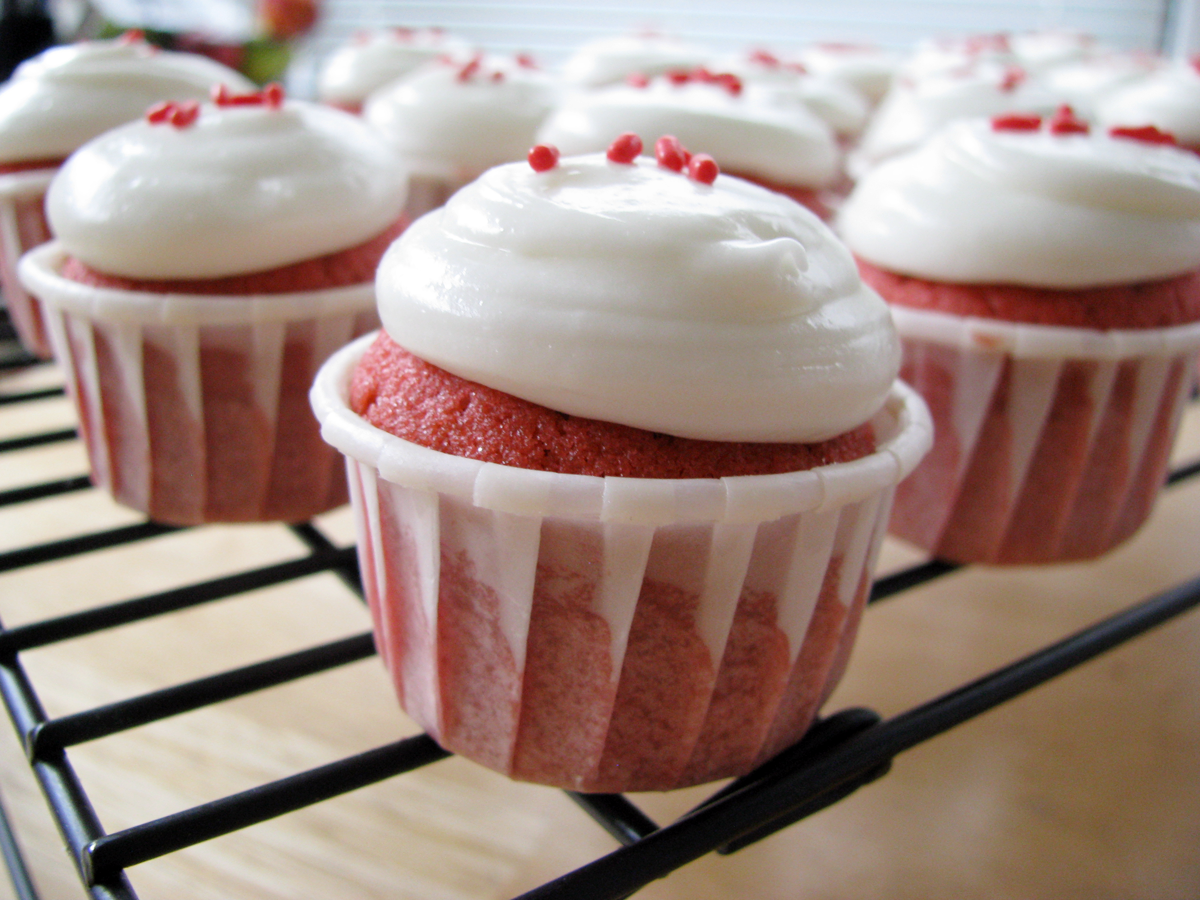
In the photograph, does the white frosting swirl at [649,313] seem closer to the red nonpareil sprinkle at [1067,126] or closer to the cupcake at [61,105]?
the red nonpareil sprinkle at [1067,126]

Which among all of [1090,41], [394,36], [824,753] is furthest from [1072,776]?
[1090,41]

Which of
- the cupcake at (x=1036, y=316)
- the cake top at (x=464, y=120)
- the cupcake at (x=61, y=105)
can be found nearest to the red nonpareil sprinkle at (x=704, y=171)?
the cupcake at (x=1036, y=316)

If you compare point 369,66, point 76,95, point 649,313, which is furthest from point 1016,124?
point 369,66

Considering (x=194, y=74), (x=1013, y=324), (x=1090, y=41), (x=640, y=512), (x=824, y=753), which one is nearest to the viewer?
(x=640, y=512)

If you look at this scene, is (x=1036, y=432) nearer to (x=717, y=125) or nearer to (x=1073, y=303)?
(x=1073, y=303)

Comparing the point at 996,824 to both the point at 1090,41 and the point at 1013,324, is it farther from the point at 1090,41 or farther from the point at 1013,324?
the point at 1090,41

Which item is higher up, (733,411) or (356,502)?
(733,411)
